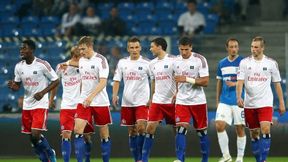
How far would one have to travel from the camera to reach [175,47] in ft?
74.2

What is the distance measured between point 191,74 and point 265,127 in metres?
1.60

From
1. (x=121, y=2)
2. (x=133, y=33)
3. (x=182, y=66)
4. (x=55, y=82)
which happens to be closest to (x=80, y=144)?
(x=55, y=82)

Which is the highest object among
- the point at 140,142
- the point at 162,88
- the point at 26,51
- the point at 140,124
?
the point at 26,51

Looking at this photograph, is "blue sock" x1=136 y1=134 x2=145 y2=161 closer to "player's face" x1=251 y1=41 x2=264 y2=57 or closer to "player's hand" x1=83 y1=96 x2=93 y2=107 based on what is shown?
"player's hand" x1=83 y1=96 x2=93 y2=107

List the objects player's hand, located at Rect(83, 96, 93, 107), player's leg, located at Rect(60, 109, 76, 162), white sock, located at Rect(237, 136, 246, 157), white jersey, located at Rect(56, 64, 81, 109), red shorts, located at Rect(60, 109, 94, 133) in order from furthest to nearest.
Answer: white sock, located at Rect(237, 136, 246, 157) → white jersey, located at Rect(56, 64, 81, 109) → red shorts, located at Rect(60, 109, 94, 133) → player's leg, located at Rect(60, 109, 76, 162) → player's hand, located at Rect(83, 96, 93, 107)

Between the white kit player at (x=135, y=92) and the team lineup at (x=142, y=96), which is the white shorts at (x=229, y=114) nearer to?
the team lineup at (x=142, y=96)

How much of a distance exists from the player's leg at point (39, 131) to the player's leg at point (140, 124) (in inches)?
67.0

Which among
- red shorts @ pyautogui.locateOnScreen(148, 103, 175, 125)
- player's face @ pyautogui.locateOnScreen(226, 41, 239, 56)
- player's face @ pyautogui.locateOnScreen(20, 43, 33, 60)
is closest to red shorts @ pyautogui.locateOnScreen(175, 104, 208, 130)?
red shorts @ pyautogui.locateOnScreen(148, 103, 175, 125)

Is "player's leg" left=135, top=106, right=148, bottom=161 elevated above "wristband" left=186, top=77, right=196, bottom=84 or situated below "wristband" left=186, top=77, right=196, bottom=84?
below

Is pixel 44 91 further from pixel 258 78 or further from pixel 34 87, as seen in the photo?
pixel 258 78

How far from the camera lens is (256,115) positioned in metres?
18.3

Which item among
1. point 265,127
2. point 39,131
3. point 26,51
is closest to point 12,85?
point 26,51

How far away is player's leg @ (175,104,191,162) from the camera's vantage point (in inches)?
706

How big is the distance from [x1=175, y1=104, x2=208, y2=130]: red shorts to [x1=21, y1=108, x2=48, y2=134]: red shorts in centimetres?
232
